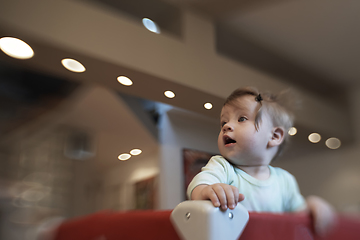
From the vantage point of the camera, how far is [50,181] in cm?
179

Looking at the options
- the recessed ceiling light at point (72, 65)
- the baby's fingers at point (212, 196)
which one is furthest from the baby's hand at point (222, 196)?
the recessed ceiling light at point (72, 65)

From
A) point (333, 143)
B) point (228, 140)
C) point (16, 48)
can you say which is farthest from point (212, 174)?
point (16, 48)

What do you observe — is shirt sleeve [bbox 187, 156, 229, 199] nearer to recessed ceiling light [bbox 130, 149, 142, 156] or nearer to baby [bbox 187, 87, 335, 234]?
baby [bbox 187, 87, 335, 234]

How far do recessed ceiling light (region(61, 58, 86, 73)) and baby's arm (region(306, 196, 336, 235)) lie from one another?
60cm

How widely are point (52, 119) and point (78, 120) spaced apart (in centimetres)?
56

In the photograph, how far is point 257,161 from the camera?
0.25m

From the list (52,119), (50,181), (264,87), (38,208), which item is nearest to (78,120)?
(52,119)

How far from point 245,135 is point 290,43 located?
0.55ft

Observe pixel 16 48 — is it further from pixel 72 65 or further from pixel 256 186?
pixel 256 186

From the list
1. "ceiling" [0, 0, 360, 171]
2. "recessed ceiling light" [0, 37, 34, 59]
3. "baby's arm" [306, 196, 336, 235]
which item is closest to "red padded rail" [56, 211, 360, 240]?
"baby's arm" [306, 196, 336, 235]

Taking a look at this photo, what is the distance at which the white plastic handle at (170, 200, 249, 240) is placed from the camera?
19 centimetres

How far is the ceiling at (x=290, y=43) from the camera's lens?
296 millimetres

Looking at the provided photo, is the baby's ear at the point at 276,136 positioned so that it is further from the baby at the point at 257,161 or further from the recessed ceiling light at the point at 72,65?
the recessed ceiling light at the point at 72,65

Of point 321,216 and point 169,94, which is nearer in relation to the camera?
point 321,216
